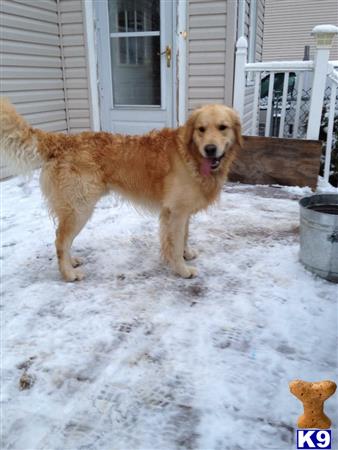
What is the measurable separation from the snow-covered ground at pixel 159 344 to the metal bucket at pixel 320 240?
94 mm

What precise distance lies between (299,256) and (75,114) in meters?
4.82

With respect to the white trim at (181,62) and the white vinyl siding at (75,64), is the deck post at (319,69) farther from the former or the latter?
the white vinyl siding at (75,64)

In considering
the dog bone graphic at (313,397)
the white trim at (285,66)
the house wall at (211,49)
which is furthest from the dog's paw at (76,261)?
the white trim at (285,66)

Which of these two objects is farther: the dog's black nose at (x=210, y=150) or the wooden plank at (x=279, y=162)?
the wooden plank at (x=279, y=162)

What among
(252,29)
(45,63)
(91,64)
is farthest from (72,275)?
(252,29)

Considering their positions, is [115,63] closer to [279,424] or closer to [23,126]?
[23,126]

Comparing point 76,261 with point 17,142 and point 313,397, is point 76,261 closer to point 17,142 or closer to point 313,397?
point 17,142

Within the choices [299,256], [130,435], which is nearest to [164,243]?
[299,256]

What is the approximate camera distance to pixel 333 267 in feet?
8.44

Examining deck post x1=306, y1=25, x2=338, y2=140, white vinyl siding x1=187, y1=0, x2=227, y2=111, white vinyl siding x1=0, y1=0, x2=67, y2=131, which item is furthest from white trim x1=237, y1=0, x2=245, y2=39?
white vinyl siding x1=0, y1=0, x2=67, y2=131

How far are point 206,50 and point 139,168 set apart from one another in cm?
362

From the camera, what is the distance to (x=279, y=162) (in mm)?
4719

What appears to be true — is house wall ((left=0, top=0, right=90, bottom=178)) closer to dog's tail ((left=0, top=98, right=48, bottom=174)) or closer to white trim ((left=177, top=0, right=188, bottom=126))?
white trim ((left=177, top=0, right=188, bottom=126))

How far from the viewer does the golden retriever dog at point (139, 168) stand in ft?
8.23
